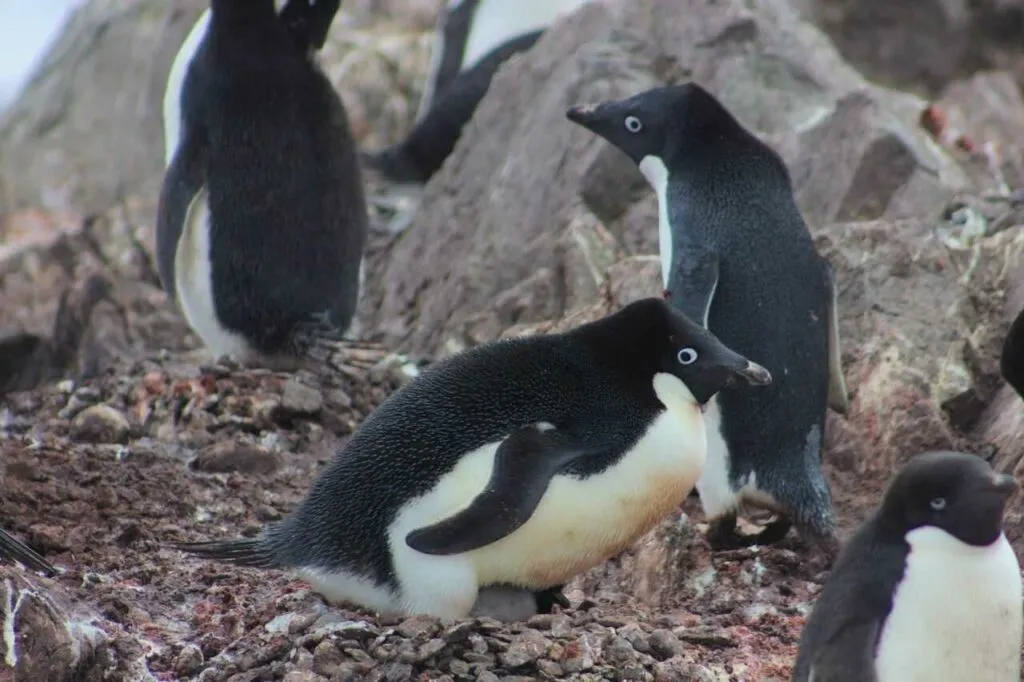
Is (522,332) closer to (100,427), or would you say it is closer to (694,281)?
(694,281)

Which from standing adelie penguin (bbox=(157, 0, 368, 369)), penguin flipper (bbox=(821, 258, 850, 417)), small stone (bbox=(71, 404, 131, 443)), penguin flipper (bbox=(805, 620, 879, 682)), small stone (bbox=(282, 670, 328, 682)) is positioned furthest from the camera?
standing adelie penguin (bbox=(157, 0, 368, 369))

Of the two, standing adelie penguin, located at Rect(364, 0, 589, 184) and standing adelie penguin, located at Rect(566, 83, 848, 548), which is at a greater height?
standing adelie penguin, located at Rect(566, 83, 848, 548)

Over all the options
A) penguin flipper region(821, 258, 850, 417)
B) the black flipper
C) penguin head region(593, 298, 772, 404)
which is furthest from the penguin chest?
Result: penguin flipper region(821, 258, 850, 417)

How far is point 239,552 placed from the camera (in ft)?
14.4

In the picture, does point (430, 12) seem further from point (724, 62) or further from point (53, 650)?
point (53, 650)

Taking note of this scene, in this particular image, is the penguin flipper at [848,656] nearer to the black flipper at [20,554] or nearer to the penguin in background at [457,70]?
the black flipper at [20,554]

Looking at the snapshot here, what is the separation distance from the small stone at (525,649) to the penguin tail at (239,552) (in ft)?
2.14

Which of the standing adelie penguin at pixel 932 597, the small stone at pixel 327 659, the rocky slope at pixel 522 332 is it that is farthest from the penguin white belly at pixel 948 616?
the small stone at pixel 327 659

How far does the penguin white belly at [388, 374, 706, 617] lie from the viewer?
13.5ft

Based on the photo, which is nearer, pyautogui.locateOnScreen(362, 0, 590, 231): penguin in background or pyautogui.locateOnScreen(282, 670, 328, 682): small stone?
pyautogui.locateOnScreen(282, 670, 328, 682): small stone

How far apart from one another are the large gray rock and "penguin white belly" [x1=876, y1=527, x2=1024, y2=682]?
9.44 ft

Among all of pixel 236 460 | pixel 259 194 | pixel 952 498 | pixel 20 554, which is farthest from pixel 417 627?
pixel 259 194

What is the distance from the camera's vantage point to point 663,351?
4.35 m

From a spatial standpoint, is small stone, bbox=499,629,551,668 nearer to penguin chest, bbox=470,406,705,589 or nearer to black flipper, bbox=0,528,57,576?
penguin chest, bbox=470,406,705,589
